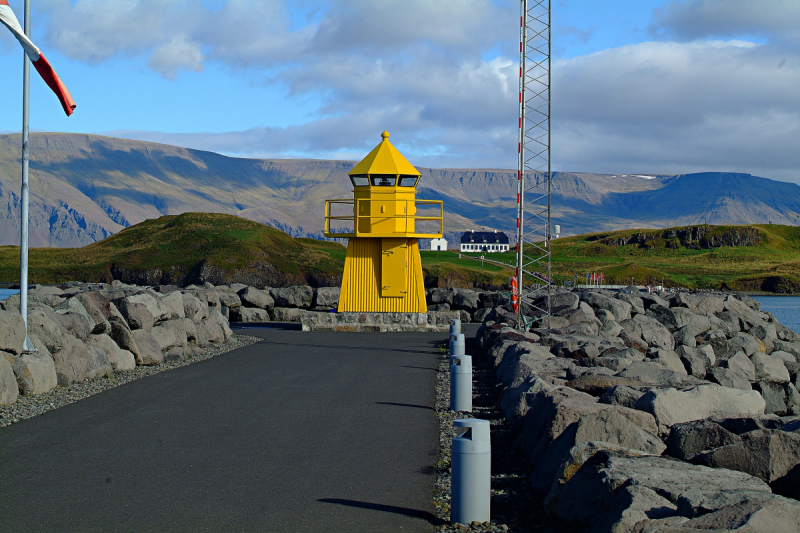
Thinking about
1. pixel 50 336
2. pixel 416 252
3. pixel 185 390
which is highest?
pixel 416 252

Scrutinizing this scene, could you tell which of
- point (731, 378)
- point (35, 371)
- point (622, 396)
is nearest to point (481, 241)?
point (731, 378)

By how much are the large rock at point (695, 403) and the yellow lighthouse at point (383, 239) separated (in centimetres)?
1753

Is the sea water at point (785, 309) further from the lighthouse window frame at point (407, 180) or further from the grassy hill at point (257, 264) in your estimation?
the lighthouse window frame at point (407, 180)

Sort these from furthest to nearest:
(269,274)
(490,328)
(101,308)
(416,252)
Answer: (269,274)
(416,252)
(490,328)
(101,308)

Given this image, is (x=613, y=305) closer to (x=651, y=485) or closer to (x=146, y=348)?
(x=146, y=348)

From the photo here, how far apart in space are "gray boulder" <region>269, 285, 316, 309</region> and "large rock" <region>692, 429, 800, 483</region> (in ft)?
97.2

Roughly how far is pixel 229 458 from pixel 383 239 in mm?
18547

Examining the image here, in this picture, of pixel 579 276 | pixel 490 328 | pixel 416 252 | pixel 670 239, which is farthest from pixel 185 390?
pixel 670 239

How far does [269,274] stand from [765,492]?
52488 mm

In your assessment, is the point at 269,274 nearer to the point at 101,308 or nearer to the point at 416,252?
the point at 416,252

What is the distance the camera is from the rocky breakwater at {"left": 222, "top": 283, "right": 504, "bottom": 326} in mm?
32531

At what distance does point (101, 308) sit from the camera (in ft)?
50.4

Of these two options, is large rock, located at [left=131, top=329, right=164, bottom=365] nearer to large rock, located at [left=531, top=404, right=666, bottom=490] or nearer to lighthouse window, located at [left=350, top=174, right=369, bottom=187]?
large rock, located at [left=531, top=404, right=666, bottom=490]

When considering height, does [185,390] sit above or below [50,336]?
below
